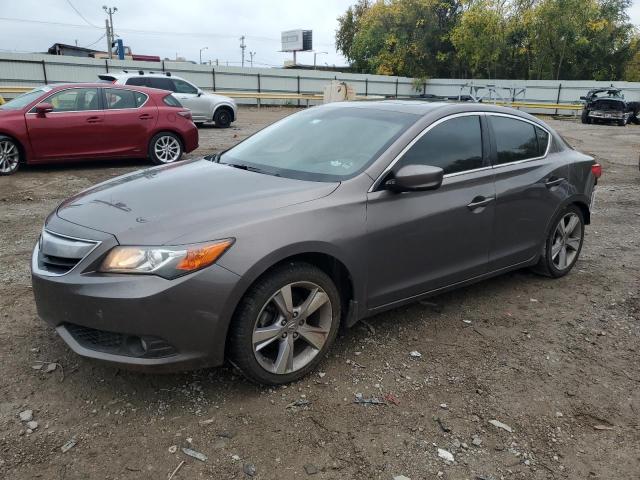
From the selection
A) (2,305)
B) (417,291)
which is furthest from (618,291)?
(2,305)

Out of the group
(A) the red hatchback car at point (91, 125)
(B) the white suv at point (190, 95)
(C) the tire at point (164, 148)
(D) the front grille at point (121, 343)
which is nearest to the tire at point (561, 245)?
(D) the front grille at point (121, 343)

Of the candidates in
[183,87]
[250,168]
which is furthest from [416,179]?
[183,87]

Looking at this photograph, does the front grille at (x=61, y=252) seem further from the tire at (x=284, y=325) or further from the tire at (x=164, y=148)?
the tire at (x=164, y=148)

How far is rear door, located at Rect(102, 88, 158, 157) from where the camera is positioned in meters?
9.51

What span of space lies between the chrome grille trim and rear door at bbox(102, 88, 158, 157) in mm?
7048

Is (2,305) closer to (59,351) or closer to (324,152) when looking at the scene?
(59,351)

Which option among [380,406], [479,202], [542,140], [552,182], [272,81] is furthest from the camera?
[272,81]

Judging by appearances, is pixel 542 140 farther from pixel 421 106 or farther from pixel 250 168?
pixel 250 168

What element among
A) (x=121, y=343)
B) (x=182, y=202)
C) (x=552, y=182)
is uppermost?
(x=182, y=202)

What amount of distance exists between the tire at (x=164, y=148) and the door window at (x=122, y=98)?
676 millimetres

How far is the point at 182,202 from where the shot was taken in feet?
9.95

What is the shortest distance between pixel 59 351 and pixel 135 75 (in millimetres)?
12652

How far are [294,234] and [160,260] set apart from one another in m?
0.71

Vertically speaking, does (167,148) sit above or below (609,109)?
below
